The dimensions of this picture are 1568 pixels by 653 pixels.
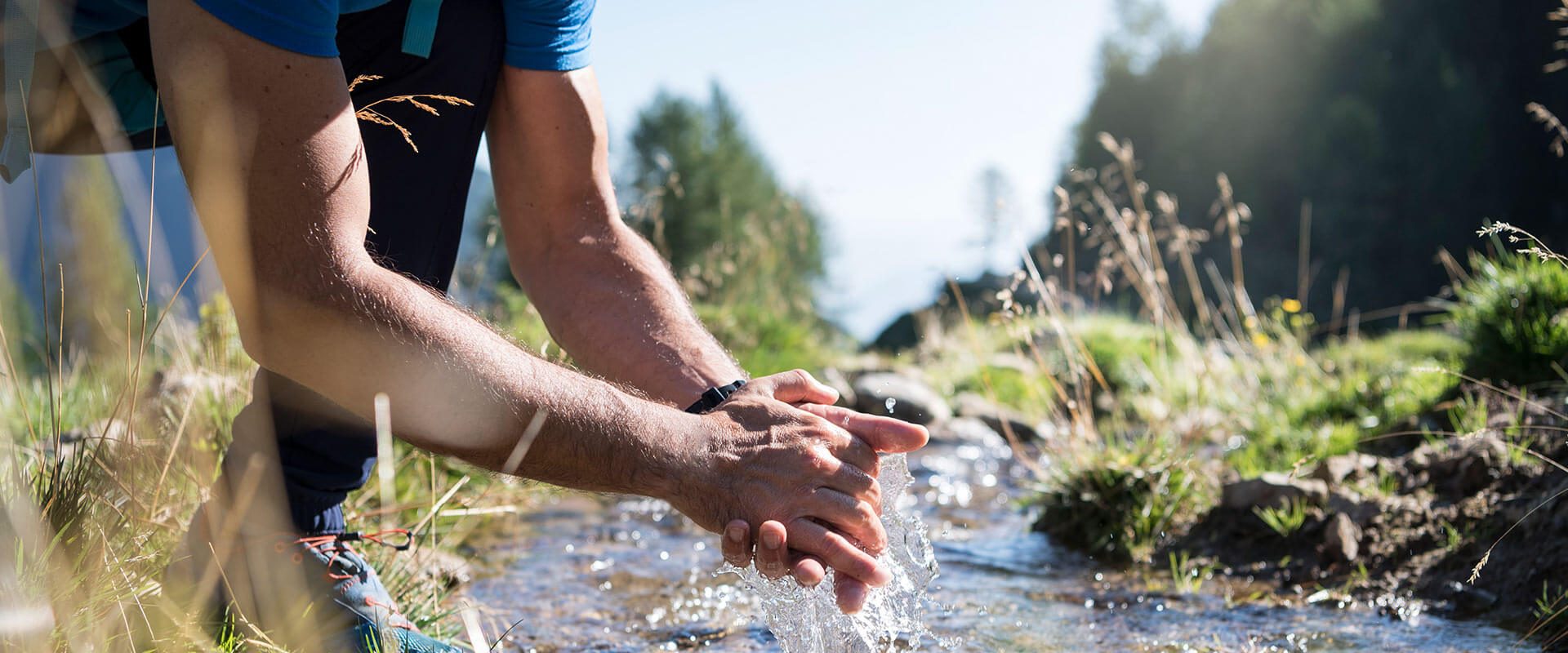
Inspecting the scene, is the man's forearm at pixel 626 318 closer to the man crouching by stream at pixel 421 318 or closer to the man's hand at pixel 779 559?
the man crouching by stream at pixel 421 318

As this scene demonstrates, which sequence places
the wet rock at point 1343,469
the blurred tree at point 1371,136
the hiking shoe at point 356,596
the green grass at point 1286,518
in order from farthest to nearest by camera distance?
the blurred tree at point 1371,136, the wet rock at point 1343,469, the green grass at point 1286,518, the hiking shoe at point 356,596

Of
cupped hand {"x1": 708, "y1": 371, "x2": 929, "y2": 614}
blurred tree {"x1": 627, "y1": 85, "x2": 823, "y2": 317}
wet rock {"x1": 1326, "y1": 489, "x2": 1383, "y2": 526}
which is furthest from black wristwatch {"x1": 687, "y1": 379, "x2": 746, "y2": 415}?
blurred tree {"x1": 627, "y1": 85, "x2": 823, "y2": 317}

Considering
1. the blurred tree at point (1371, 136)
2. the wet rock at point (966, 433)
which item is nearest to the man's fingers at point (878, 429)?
the wet rock at point (966, 433)

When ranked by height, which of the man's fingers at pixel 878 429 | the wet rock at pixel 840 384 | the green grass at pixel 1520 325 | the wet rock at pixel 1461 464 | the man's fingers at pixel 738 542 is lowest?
the wet rock at pixel 840 384

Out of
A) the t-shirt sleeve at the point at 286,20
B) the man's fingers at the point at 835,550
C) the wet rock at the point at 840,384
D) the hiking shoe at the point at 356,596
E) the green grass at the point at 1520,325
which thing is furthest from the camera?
the wet rock at the point at 840,384

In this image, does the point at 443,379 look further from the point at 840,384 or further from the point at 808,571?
the point at 840,384

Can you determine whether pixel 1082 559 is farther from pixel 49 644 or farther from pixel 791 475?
pixel 49 644

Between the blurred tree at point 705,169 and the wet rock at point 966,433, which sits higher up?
the wet rock at point 966,433

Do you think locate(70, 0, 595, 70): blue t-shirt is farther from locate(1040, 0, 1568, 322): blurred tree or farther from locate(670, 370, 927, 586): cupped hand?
locate(1040, 0, 1568, 322): blurred tree

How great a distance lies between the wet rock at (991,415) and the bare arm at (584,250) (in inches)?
154

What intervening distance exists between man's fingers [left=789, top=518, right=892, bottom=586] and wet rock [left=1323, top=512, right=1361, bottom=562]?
154 cm

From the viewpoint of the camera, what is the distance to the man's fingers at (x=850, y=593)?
1.56 m

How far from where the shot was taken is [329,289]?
4.08ft

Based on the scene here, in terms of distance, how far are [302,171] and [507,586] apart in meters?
1.54
